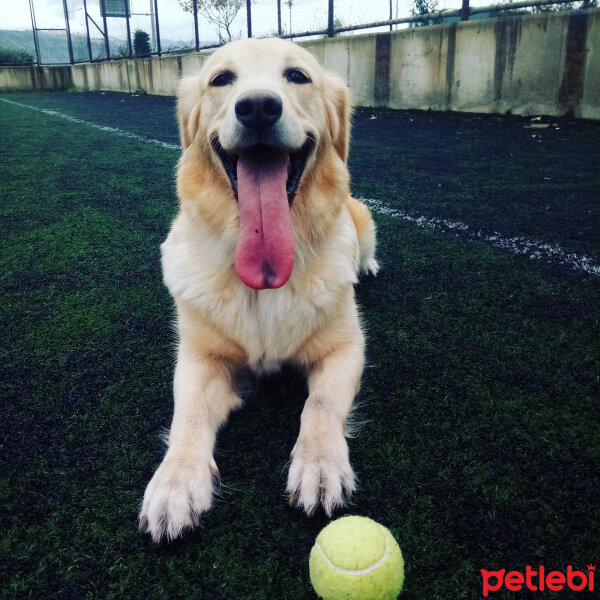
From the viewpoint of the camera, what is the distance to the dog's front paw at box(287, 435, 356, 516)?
1.47m

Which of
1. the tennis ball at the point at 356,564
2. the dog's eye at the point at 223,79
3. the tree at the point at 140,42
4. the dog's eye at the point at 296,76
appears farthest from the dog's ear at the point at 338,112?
the tree at the point at 140,42

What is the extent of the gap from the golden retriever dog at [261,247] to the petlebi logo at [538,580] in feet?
1.75

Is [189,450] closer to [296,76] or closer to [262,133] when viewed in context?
[262,133]

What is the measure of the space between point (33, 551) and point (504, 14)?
9.52 m

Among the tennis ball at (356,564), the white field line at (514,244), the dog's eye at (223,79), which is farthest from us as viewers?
the white field line at (514,244)

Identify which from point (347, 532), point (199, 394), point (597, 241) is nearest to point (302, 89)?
point (199, 394)

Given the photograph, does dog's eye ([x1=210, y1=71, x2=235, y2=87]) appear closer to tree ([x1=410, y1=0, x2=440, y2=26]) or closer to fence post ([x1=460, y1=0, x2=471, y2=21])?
fence post ([x1=460, y1=0, x2=471, y2=21])

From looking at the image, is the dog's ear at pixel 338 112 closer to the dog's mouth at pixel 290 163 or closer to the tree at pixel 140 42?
the dog's mouth at pixel 290 163

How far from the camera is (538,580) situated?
1.26 meters

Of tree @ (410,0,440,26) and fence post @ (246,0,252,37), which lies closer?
tree @ (410,0,440,26)

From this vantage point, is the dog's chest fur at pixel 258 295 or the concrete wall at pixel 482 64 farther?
the concrete wall at pixel 482 64

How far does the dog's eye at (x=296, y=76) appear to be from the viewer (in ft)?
7.66

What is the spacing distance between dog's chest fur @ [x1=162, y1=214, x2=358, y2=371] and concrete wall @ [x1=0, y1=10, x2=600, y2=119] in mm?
6981

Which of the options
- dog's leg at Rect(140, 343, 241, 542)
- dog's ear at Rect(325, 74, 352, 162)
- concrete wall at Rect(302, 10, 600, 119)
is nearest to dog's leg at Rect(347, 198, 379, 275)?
dog's ear at Rect(325, 74, 352, 162)
